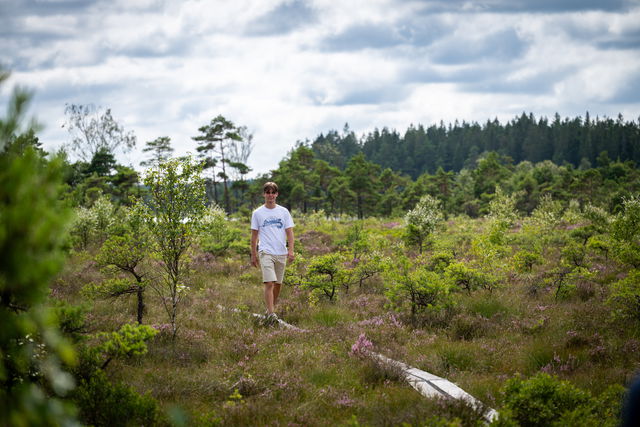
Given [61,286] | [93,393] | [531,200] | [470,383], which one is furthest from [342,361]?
[531,200]

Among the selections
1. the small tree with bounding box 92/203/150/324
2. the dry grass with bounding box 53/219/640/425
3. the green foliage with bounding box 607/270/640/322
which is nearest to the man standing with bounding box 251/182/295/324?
the dry grass with bounding box 53/219/640/425

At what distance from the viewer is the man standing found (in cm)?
826

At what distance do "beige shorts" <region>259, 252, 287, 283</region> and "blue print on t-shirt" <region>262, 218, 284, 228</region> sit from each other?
62 centimetres

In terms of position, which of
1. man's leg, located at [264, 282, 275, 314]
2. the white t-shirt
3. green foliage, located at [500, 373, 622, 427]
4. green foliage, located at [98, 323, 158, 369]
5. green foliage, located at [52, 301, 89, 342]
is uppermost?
the white t-shirt

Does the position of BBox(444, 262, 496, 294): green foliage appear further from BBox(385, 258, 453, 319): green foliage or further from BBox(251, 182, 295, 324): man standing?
BBox(251, 182, 295, 324): man standing

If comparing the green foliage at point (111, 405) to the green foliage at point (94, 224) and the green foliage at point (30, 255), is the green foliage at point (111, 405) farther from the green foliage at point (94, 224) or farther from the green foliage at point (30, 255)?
the green foliage at point (94, 224)

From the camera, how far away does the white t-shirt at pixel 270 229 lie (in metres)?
8.41

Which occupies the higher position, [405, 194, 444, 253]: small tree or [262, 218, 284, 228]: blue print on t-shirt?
[262, 218, 284, 228]: blue print on t-shirt

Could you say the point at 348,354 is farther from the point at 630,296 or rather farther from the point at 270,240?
the point at 630,296

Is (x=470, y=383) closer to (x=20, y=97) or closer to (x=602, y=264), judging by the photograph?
(x=20, y=97)

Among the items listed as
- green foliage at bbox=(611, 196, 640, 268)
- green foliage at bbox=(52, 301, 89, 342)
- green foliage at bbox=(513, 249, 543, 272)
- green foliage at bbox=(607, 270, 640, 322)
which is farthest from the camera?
green foliage at bbox=(513, 249, 543, 272)

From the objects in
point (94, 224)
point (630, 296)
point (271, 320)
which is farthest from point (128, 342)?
point (94, 224)

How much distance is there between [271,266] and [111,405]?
4.51 metres

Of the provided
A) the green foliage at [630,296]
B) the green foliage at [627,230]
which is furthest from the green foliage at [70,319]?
the green foliage at [627,230]
